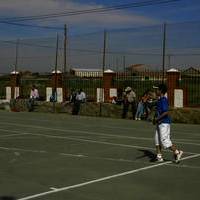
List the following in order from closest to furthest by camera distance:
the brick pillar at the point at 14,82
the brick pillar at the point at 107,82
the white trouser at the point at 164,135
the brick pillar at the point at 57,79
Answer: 1. the white trouser at the point at 164,135
2. the brick pillar at the point at 107,82
3. the brick pillar at the point at 57,79
4. the brick pillar at the point at 14,82

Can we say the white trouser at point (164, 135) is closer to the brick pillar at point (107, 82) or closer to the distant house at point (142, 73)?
the distant house at point (142, 73)

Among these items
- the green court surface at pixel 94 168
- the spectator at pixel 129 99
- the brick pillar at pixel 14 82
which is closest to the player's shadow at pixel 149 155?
the green court surface at pixel 94 168

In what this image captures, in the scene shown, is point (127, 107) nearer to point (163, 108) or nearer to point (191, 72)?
point (191, 72)

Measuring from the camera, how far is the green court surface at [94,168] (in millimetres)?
9070

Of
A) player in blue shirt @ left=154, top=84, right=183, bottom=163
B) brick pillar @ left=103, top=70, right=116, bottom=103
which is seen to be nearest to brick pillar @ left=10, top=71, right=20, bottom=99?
brick pillar @ left=103, top=70, right=116, bottom=103

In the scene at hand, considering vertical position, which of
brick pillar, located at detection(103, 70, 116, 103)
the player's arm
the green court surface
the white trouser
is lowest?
the green court surface

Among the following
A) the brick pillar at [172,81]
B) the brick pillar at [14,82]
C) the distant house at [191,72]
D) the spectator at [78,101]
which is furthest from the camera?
the brick pillar at [14,82]

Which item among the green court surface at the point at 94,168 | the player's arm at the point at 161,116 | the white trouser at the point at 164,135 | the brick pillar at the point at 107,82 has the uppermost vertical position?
the brick pillar at the point at 107,82

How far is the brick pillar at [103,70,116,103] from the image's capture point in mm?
31612

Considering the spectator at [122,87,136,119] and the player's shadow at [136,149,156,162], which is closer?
the player's shadow at [136,149,156,162]

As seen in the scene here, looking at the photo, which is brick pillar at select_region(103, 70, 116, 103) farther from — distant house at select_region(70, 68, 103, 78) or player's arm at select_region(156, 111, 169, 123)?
player's arm at select_region(156, 111, 169, 123)

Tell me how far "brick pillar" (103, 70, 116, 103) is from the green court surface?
12658 millimetres

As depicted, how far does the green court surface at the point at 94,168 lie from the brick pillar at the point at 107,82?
12.7 metres

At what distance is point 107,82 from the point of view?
31969 mm
